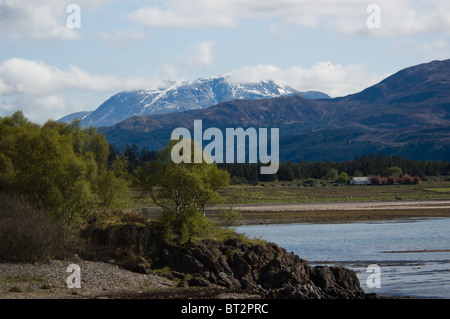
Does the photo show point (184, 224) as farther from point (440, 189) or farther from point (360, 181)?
point (360, 181)

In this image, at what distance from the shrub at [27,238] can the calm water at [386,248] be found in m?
19.5

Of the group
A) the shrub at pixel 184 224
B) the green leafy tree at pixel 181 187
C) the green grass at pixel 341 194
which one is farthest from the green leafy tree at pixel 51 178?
the green grass at pixel 341 194

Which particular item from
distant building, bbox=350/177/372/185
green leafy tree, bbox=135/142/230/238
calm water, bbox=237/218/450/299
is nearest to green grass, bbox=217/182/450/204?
distant building, bbox=350/177/372/185

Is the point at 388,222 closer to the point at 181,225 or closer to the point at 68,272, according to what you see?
the point at 181,225

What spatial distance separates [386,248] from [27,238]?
114 ft

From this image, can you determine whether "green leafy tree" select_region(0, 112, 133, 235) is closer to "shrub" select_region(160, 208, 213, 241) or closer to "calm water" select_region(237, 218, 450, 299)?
"shrub" select_region(160, 208, 213, 241)

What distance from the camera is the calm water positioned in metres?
41.5

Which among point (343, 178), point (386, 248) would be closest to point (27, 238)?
point (386, 248)

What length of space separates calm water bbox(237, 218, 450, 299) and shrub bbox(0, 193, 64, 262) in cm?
1945

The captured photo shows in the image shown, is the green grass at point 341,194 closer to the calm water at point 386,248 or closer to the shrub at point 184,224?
the calm water at point 386,248
